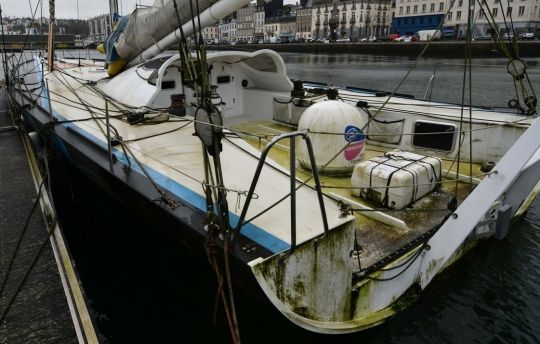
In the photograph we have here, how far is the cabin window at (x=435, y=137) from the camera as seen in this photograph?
23.1 feet

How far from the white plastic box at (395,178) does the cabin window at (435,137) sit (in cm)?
158

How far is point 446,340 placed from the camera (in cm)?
471

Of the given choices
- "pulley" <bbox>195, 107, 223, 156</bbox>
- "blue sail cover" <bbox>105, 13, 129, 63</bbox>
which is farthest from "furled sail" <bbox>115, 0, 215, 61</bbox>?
"pulley" <bbox>195, 107, 223, 156</bbox>

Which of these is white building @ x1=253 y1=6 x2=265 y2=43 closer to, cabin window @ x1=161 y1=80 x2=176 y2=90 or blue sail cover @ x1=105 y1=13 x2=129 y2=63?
blue sail cover @ x1=105 y1=13 x2=129 y2=63

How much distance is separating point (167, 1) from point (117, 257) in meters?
4.34

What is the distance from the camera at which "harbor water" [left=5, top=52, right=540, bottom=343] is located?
183 inches

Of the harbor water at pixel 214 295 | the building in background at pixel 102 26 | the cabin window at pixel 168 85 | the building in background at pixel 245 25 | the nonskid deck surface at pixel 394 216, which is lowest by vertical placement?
the harbor water at pixel 214 295

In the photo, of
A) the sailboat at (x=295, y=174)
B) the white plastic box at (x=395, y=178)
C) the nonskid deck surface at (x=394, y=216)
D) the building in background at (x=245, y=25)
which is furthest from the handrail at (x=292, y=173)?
the building in background at (x=245, y=25)

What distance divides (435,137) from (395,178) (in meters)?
2.59

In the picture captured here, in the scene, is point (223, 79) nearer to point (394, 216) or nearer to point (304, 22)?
point (394, 216)

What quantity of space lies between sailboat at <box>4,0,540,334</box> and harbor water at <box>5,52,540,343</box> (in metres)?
0.49

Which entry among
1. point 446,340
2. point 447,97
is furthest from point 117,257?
point 447,97

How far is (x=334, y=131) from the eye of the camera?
18.8 ft

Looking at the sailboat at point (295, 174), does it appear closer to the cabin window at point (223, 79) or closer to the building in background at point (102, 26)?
the cabin window at point (223, 79)
